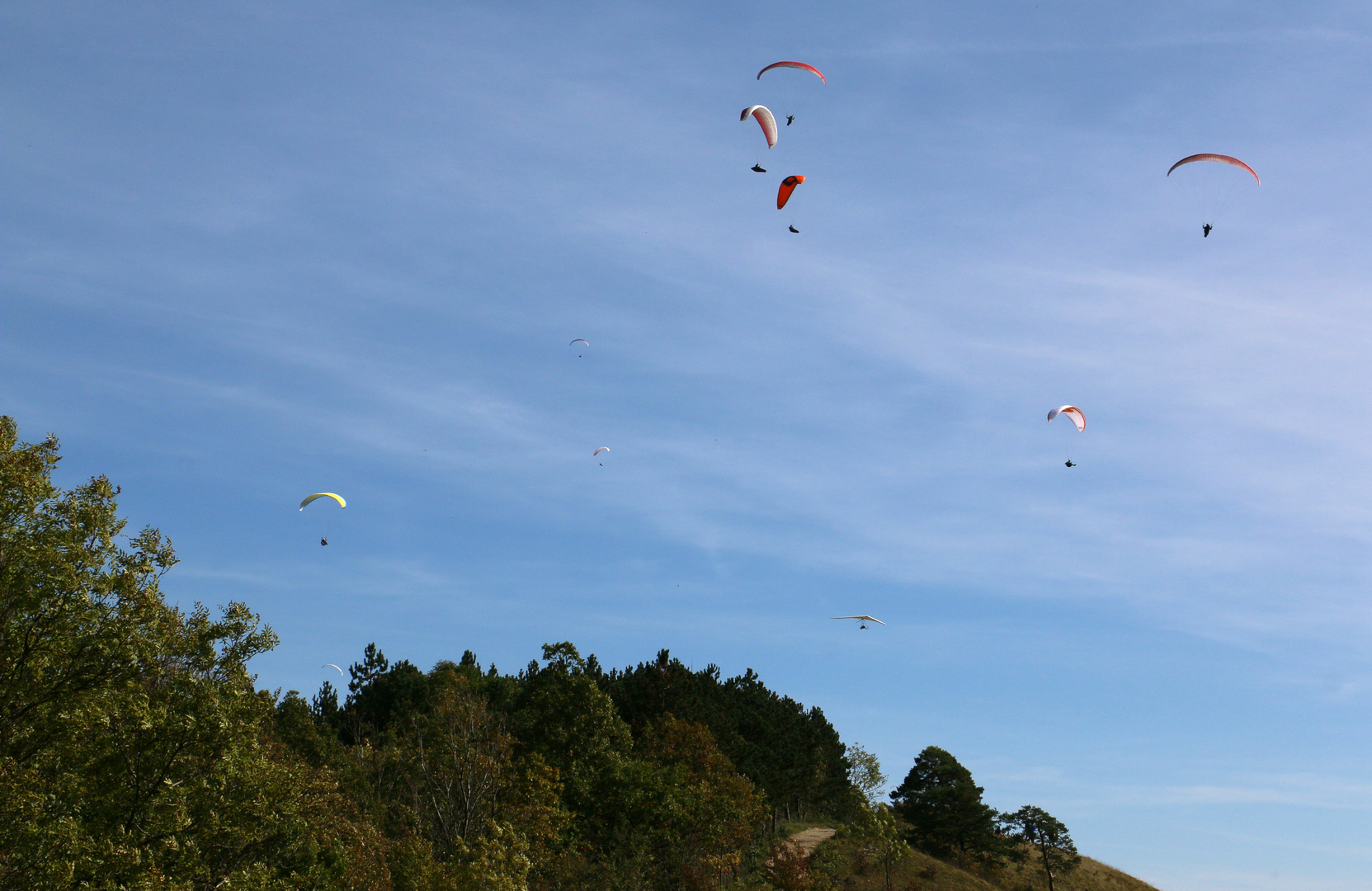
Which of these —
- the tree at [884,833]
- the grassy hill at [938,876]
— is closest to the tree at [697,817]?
the tree at [884,833]

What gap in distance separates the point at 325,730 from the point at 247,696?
2075 inches

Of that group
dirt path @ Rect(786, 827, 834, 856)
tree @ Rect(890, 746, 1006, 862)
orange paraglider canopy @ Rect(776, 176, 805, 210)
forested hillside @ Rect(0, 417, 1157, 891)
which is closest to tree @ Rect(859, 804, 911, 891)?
forested hillside @ Rect(0, 417, 1157, 891)

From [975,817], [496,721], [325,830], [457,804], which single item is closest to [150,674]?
[325,830]

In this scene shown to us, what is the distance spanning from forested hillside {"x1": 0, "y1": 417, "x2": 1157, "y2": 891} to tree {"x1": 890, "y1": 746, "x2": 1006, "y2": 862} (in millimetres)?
223

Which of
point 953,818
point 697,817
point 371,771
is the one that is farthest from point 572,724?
point 953,818

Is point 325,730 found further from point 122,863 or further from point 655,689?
point 122,863

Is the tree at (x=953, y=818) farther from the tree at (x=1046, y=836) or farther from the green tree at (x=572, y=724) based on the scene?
the green tree at (x=572, y=724)

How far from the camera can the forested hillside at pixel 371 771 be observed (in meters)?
23.9

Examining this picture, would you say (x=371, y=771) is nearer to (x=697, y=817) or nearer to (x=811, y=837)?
(x=697, y=817)

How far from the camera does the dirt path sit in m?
78.2

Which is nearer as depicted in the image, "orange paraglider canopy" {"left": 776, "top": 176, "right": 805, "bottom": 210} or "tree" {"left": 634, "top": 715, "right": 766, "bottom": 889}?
"orange paraglider canopy" {"left": 776, "top": 176, "right": 805, "bottom": 210}

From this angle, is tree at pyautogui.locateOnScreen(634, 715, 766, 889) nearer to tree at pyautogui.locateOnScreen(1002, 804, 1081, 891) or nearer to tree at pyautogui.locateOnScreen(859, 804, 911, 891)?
tree at pyautogui.locateOnScreen(859, 804, 911, 891)

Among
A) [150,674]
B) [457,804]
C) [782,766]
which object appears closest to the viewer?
[150,674]

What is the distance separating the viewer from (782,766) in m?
86.9
